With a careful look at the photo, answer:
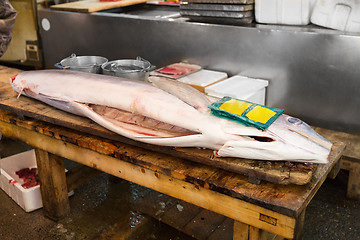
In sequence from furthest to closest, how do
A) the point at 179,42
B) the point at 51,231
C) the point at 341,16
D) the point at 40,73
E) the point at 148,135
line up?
the point at 179,42 → the point at 341,16 → the point at 51,231 → the point at 40,73 → the point at 148,135

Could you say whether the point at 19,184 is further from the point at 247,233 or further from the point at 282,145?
the point at 282,145

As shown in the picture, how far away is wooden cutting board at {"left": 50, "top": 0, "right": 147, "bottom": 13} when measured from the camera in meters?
4.23

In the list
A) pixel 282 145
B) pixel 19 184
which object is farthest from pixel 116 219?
pixel 282 145

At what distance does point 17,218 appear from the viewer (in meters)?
2.79

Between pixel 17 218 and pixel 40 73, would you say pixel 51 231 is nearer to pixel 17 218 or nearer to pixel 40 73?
pixel 17 218

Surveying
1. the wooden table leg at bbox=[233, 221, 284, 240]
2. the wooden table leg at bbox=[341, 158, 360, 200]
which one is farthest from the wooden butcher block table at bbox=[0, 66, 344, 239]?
the wooden table leg at bbox=[341, 158, 360, 200]

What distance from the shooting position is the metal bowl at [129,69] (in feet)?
7.91

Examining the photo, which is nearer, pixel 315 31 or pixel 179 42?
pixel 315 31

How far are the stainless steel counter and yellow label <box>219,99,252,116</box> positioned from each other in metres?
1.38

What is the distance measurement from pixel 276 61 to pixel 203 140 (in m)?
1.71

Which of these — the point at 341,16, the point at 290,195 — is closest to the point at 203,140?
the point at 290,195

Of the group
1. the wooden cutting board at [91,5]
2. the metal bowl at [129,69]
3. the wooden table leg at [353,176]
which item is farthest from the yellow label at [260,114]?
A: the wooden cutting board at [91,5]

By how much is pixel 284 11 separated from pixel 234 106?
1739 mm

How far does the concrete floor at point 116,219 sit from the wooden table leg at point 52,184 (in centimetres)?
8
